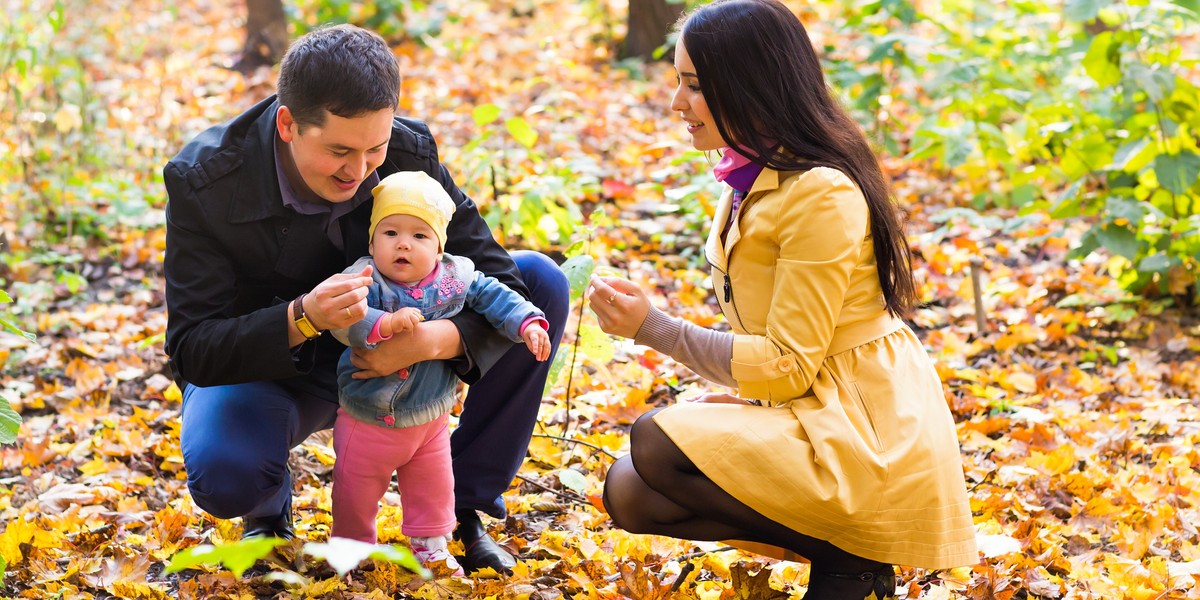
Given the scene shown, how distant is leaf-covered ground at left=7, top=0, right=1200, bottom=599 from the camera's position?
2496 millimetres

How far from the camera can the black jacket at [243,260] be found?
232cm

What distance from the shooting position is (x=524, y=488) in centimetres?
306

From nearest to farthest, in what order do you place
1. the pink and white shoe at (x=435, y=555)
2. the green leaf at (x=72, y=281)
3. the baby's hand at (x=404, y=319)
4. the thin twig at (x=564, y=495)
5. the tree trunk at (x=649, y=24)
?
the baby's hand at (x=404, y=319)
the pink and white shoe at (x=435, y=555)
the thin twig at (x=564, y=495)
the green leaf at (x=72, y=281)
the tree trunk at (x=649, y=24)

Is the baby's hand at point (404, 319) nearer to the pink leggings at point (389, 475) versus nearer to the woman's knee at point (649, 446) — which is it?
the pink leggings at point (389, 475)

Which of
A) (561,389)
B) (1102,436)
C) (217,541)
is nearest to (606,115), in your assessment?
(561,389)

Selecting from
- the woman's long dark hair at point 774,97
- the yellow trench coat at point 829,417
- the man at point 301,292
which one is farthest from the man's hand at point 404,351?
the woman's long dark hair at point 774,97

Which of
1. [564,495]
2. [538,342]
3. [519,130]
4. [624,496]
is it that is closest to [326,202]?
[538,342]

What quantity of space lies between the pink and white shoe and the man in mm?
100

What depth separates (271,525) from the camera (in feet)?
8.66

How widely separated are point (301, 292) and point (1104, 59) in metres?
3.23

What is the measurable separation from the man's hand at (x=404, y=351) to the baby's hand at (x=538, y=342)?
0.61ft

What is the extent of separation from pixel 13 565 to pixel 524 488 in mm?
1294

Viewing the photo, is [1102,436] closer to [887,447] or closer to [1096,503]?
[1096,503]

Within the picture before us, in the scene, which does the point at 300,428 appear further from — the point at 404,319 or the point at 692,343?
the point at 692,343
